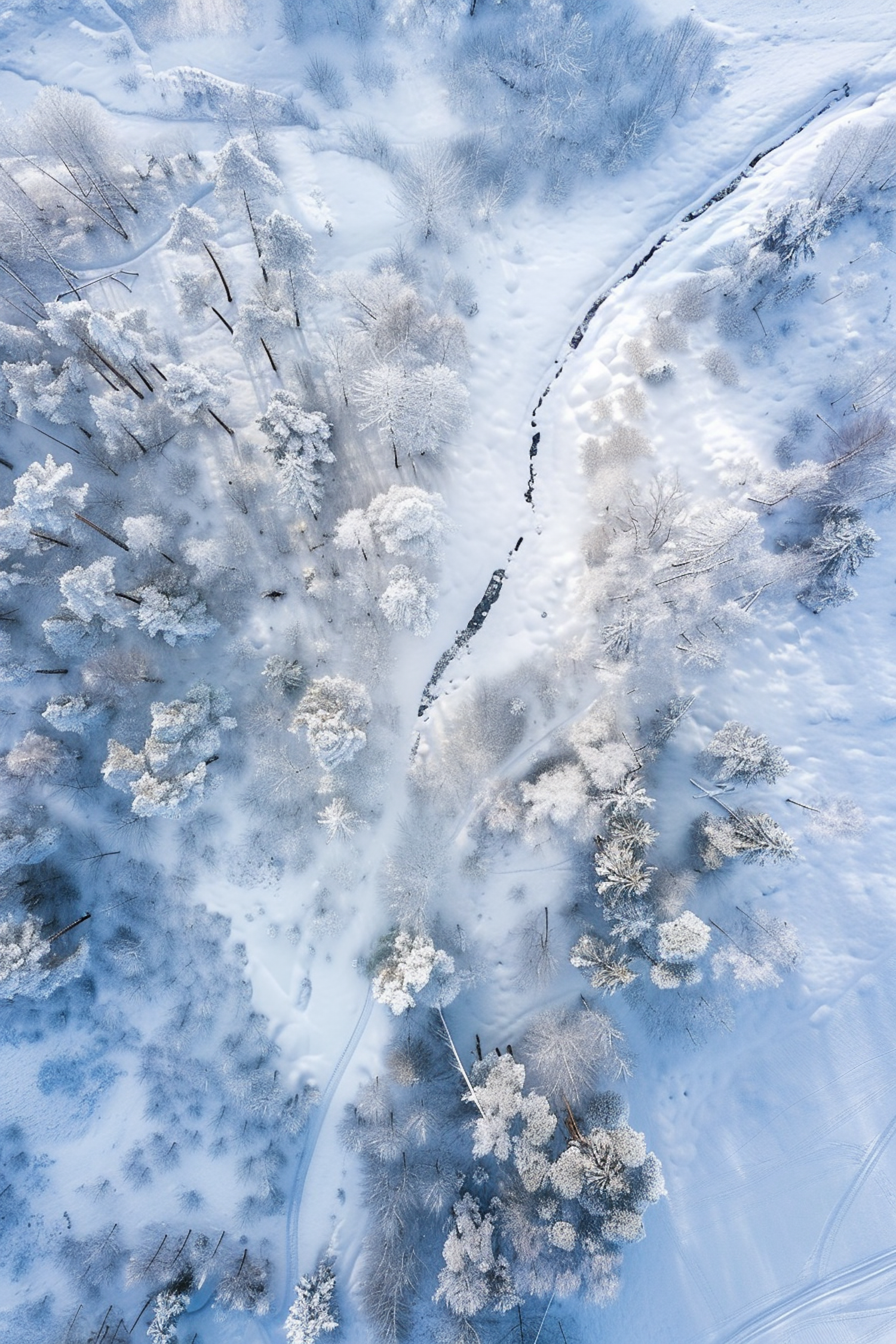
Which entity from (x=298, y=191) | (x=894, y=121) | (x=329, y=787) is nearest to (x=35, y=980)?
(x=329, y=787)

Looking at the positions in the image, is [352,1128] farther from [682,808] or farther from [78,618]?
[78,618]

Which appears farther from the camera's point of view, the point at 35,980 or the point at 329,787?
the point at 329,787

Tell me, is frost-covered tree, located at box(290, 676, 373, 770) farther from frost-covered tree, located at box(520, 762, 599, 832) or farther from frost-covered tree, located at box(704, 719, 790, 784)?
frost-covered tree, located at box(704, 719, 790, 784)

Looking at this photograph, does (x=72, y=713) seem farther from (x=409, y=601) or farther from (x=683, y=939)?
(x=683, y=939)

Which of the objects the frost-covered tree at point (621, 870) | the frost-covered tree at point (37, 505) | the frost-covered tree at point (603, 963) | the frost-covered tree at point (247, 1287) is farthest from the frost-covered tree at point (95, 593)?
the frost-covered tree at point (247, 1287)

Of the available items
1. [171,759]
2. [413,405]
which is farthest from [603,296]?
[171,759]
